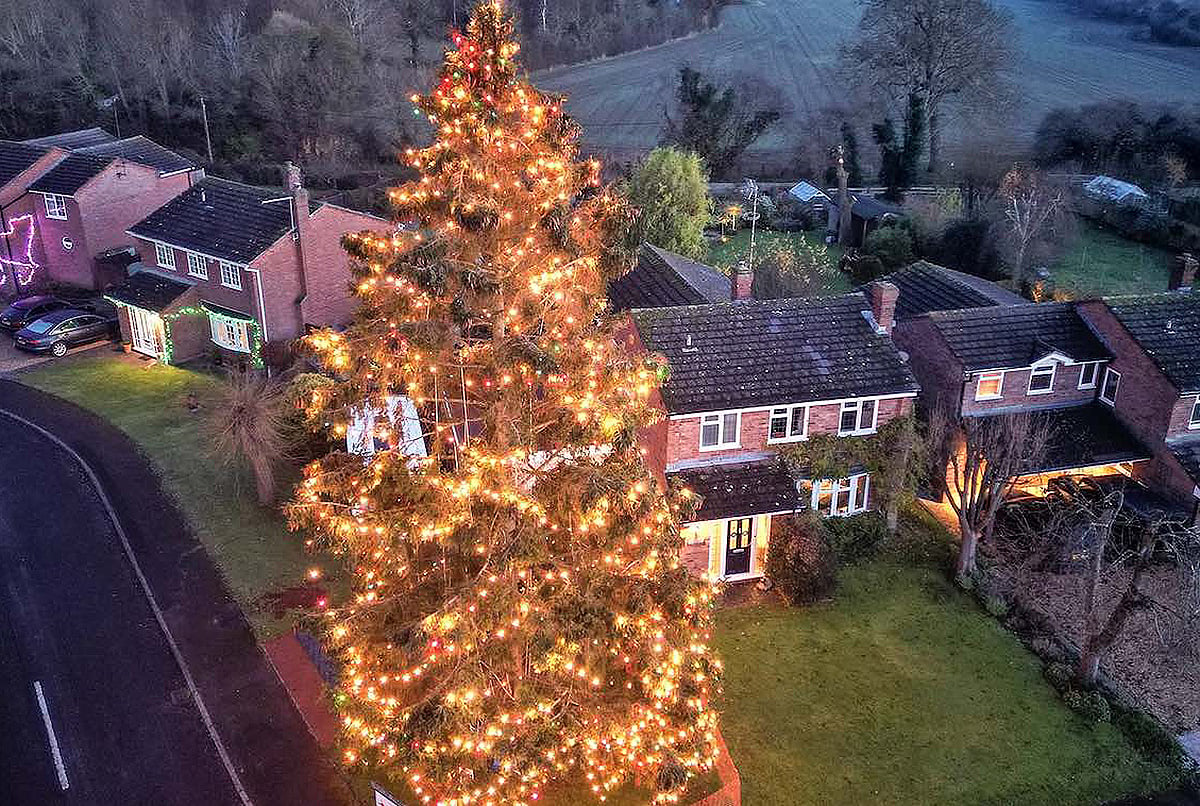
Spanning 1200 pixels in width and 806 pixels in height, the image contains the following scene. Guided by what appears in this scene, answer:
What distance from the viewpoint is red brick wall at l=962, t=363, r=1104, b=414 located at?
30312 mm

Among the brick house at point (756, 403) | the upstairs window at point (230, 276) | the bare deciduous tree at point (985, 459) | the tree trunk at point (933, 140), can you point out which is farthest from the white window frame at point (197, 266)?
the tree trunk at point (933, 140)

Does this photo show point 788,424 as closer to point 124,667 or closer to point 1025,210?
point 124,667

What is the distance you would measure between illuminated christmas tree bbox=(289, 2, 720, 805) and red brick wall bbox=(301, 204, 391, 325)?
2437 centimetres

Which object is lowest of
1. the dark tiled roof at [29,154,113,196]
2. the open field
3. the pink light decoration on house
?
the pink light decoration on house

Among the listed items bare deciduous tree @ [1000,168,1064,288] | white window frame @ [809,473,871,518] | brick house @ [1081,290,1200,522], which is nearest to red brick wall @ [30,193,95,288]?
white window frame @ [809,473,871,518]

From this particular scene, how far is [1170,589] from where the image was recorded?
26.6m

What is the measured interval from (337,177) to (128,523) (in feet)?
149

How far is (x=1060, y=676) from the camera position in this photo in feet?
75.3

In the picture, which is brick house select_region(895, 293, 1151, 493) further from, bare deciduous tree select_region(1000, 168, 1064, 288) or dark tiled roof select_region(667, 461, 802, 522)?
bare deciduous tree select_region(1000, 168, 1064, 288)

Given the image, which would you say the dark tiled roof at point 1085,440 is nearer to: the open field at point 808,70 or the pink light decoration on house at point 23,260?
the open field at point 808,70

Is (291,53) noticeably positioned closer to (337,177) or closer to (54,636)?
(337,177)

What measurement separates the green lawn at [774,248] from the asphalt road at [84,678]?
110 feet

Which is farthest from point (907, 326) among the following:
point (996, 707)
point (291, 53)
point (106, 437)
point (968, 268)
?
point (291, 53)

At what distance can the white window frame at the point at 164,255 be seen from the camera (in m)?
42.3
